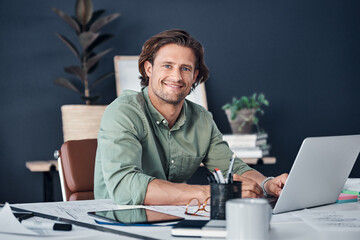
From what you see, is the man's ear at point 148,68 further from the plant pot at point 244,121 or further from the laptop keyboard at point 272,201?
the plant pot at point 244,121

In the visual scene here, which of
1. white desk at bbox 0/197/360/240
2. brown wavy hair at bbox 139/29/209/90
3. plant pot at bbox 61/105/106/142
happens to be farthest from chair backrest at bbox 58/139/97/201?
plant pot at bbox 61/105/106/142

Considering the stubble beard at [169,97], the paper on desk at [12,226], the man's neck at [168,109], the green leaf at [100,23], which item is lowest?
the paper on desk at [12,226]

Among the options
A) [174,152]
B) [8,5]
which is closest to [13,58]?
[8,5]

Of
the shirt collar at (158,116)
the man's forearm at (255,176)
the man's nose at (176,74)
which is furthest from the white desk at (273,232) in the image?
the man's nose at (176,74)

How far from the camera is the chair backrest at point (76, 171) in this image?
201cm

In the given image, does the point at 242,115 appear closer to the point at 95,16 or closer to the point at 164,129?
the point at 95,16

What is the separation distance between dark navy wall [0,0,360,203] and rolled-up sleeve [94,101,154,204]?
4.77ft

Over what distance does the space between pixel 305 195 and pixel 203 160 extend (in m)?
0.86

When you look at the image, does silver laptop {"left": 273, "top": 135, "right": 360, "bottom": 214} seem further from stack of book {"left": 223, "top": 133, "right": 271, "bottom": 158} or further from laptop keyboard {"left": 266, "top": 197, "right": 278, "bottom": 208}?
stack of book {"left": 223, "top": 133, "right": 271, "bottom": 158}

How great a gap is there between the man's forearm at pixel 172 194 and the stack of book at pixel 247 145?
5.26ft

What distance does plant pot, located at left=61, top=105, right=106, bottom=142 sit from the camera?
2904 mm

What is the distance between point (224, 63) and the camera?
3531 millimetres

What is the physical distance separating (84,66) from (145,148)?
1.36 meters

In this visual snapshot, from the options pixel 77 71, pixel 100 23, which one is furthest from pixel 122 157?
pixel 100 23
